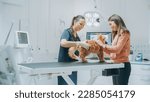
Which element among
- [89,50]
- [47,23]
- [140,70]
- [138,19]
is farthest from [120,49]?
[47,23]

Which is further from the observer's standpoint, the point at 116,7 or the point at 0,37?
the point at 116,7

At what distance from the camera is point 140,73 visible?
411 centimetres

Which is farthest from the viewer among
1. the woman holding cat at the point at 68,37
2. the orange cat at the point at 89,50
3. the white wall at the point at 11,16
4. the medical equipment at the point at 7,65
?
the white wall at the point at 11,16

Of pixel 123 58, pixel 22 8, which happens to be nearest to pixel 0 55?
pixel 123 58

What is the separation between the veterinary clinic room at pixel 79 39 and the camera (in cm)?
266

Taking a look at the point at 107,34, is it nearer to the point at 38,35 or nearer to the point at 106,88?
the point at 38,35

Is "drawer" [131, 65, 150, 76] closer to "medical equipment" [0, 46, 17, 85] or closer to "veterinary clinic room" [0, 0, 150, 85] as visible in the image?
"veterinary clinic room" [0, 0, 150, 85]

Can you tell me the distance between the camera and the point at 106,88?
207cm

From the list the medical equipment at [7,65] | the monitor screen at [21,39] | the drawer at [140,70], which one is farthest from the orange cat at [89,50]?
the drawer at [140,70]

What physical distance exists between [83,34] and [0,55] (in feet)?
10.7

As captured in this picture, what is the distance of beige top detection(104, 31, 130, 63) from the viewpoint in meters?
2.78

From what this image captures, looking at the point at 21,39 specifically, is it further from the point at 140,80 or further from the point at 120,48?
the point at 140,80

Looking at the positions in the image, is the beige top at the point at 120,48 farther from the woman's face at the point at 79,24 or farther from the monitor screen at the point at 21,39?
the monitor screen at the point at 21,39

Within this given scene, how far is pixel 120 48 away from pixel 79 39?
0.52 metres
